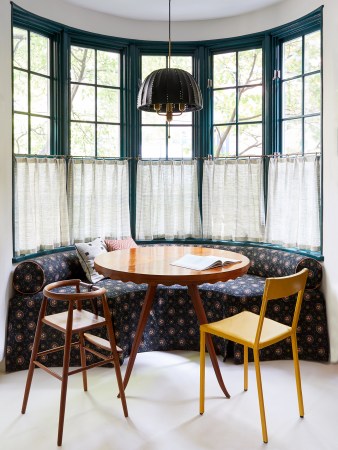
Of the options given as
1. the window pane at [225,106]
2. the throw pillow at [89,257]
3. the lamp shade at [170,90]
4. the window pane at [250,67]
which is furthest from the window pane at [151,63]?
the lamp shade at [170,90]

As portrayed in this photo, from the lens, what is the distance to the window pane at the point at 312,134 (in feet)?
13.6

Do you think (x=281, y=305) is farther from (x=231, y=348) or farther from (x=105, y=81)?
(x=105, y=81)

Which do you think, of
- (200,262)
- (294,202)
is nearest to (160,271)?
(200,262)

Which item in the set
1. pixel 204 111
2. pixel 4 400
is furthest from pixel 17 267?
pixel 204 111

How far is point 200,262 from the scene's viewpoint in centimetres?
310

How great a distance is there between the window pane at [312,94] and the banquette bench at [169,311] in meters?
1.32

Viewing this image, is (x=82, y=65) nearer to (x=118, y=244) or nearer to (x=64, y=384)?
(x=118, y=244)

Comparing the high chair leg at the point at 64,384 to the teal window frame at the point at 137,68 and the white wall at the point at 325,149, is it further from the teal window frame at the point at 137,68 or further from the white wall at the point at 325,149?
the teal window frame at the point at 137,68

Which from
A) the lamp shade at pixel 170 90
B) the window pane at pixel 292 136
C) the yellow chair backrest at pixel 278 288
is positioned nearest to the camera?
the yellow chair backrest at pixel 278 288

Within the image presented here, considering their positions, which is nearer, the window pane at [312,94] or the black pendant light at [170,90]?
the black pendant light at [170,90]

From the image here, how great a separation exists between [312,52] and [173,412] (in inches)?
127

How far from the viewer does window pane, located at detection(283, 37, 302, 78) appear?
14.4ft

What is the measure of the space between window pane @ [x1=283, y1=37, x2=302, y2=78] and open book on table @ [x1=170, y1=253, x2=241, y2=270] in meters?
2.17

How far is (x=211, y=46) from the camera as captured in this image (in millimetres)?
4863
